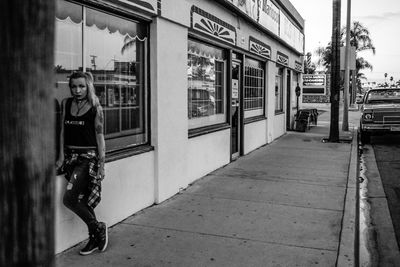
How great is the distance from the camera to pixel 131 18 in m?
6.03

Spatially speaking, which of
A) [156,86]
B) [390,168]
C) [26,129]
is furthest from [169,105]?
[390,168]

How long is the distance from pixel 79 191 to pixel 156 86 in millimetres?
2435

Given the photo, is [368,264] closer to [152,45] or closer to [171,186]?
[171,186]

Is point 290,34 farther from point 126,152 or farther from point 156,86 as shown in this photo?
point 126,152

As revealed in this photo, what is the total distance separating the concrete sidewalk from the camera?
14.6ft

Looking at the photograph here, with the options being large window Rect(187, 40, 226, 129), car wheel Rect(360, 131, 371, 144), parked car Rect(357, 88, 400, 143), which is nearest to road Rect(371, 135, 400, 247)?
car wheel Rect(360, 131, 371, 144)

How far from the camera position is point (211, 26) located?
843 centimetres

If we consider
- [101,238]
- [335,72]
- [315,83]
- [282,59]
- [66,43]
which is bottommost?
[101,238]

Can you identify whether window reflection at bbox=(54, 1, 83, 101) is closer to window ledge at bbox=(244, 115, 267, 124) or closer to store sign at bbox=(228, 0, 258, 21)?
store sign at bbox=(228, 0, 258, 21)

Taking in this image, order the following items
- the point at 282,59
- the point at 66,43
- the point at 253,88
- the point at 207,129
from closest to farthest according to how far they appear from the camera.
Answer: the point at 66,43
the point at 207,129
the point at 253,88
the point at 282,59

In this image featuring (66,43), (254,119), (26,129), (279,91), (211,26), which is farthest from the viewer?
(279,91)

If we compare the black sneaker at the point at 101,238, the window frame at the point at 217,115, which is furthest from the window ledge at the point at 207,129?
the black sneaker at the point at 101,238

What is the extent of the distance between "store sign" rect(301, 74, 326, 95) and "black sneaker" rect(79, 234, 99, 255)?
40.2 metres

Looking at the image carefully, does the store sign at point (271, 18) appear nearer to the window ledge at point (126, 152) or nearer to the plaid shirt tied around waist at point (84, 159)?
the window ledge at point (126, 152)
